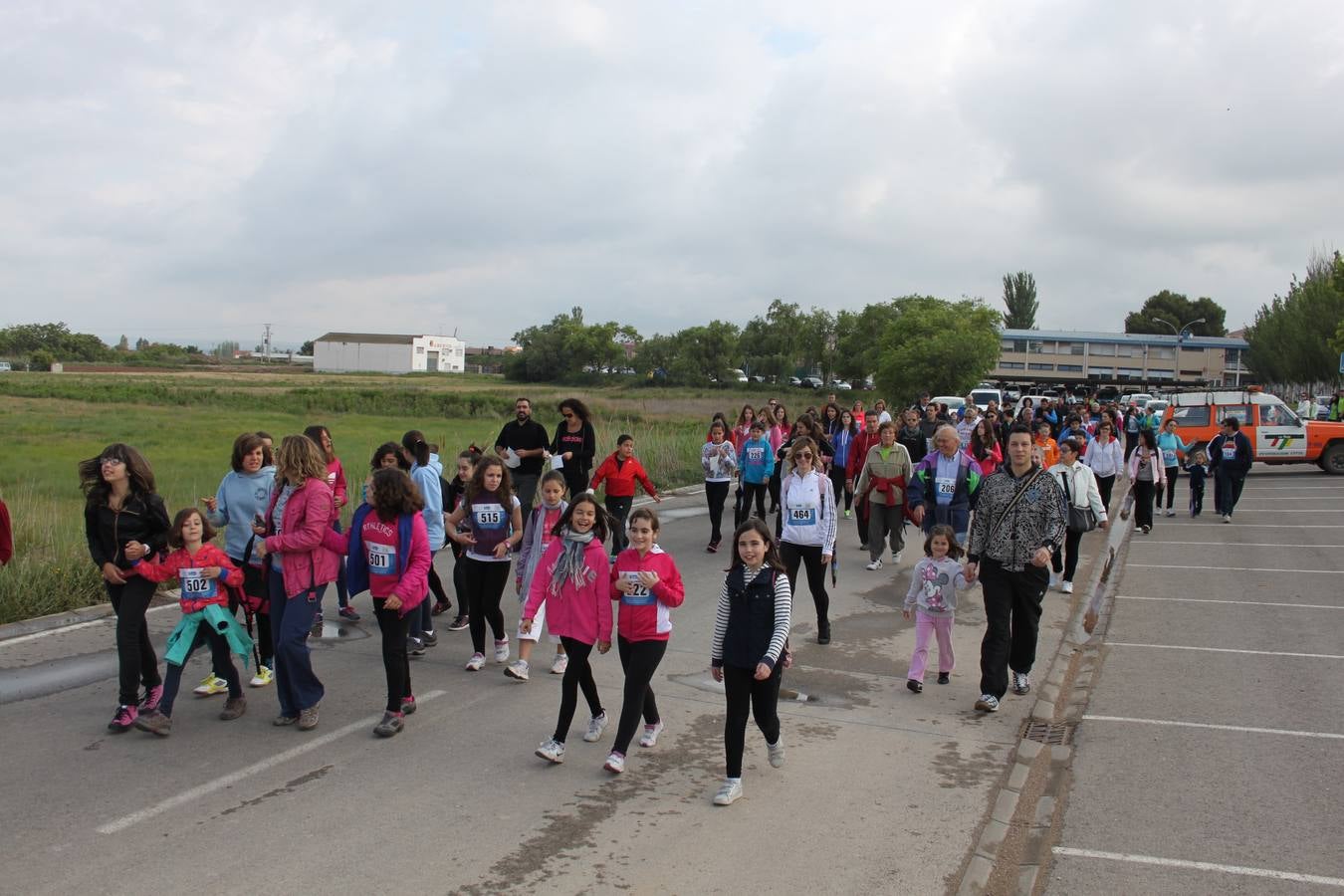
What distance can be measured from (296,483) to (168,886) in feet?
8.66

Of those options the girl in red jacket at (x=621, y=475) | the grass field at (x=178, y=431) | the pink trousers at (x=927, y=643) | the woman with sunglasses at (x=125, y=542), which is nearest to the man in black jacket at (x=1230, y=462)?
the grass field at (x=178, y=431)

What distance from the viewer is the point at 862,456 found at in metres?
14.6

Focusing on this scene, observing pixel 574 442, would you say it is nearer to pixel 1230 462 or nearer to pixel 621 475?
pixel 621 475

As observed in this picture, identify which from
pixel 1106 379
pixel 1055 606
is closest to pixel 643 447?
pixel 1055 606

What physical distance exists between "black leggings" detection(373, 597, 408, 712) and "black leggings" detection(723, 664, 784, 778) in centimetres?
202

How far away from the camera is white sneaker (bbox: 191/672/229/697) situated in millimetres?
7230

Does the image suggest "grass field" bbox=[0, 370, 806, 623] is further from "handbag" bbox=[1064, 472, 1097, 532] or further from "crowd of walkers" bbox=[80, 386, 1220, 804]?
"handbag" bbox=[1064, 472, 1097, 532]

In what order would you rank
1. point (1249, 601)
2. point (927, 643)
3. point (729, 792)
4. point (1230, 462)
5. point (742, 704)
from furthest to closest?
1. point (1230, 462)
2. point (1249, 601)
3. point (927, 643)
4. point (742, 704)
5. point (729, 792)

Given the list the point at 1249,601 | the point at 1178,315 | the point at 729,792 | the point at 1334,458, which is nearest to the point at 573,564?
the point at 729,792

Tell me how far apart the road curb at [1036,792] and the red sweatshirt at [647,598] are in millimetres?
1959

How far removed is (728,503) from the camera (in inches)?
750

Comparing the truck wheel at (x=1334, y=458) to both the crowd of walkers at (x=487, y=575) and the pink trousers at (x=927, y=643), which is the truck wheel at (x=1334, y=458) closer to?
the crowd of walkers at (x=487, y=575)

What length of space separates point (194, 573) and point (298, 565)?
0.67 meters

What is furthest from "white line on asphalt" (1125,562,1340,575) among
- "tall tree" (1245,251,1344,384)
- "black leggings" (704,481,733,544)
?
"tall tree" (1245,251,1344,384)
